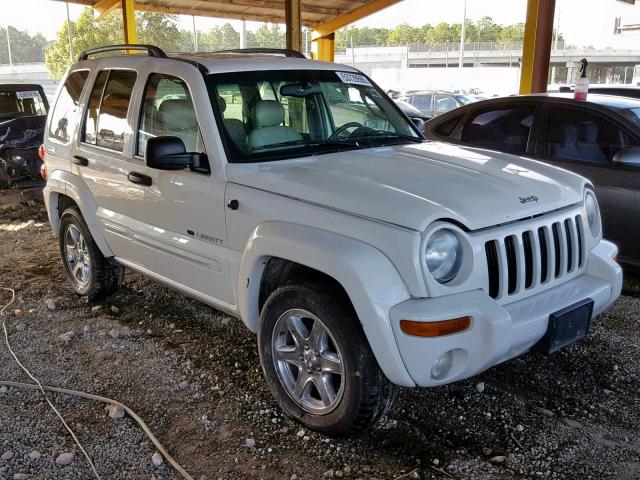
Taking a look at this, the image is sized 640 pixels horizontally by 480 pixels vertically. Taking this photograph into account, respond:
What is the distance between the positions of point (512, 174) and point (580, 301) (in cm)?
75

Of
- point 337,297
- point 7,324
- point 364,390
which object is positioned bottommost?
point 7,324

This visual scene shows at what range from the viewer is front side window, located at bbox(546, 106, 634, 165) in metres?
5.26

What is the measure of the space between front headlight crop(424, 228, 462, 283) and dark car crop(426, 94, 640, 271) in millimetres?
2973

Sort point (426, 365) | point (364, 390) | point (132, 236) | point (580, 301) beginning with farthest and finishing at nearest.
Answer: point (132, 236) → point (580, 301) → point (364, 390) → point (426, 365)

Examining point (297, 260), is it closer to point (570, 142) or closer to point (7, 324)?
point (7, 324)

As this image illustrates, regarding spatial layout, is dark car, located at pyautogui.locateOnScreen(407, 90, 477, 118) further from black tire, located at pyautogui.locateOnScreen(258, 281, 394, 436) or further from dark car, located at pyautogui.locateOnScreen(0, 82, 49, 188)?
black tire, located at pyautogui.locateOnScreen(258, 281, 394, 436)

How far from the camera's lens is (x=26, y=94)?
10016 mm

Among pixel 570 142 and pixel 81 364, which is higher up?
pixel 570 142

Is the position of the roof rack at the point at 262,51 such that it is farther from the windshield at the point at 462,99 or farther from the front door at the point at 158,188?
the windshield at the point at 462,99

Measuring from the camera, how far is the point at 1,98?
984 centimetres

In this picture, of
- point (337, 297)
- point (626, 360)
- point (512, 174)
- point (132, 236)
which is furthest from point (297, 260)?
point (626, 360)

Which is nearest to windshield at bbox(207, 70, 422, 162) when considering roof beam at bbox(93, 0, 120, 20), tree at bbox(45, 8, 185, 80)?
roof beam at bbox(93, 0, 120, 20)

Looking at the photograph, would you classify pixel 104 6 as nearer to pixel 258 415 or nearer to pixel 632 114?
pixel 632 114

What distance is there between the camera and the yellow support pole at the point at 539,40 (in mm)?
11117
